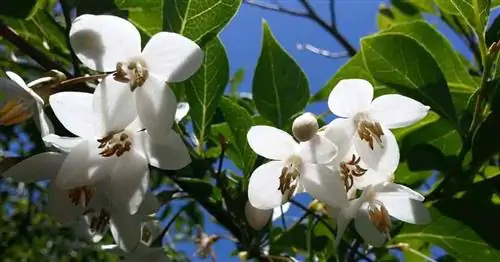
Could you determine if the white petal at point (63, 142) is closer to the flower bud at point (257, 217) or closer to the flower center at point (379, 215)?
the flower bud at point (257, 217)

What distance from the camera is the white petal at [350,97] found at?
2.67ft

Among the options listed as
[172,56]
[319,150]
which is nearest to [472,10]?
[319,150]

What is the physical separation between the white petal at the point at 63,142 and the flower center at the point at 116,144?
0.08 feet

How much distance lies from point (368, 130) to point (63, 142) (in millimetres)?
327

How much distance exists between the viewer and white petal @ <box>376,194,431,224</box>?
0.88m

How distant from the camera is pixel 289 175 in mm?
825

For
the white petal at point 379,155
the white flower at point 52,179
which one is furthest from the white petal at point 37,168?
the white petal at point 379,155

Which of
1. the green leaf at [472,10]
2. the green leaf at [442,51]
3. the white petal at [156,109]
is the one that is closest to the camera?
the white petal at [156,109]

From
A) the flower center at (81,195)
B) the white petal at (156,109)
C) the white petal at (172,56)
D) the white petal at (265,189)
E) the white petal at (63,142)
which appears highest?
the white petal at (172,56)

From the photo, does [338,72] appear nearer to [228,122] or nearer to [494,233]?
[228,122]

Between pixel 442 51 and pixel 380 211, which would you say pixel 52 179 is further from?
pixel 442 51

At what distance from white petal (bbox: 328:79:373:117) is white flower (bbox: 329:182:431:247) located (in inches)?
3.5

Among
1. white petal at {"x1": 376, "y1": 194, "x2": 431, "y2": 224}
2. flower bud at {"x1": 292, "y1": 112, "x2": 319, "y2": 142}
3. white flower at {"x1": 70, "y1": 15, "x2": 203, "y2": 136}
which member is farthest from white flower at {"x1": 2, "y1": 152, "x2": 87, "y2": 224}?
white petal at {"x1": 376, "y1": 194, "x2": 431, "y2": 224}

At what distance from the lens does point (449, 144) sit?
1.07m
